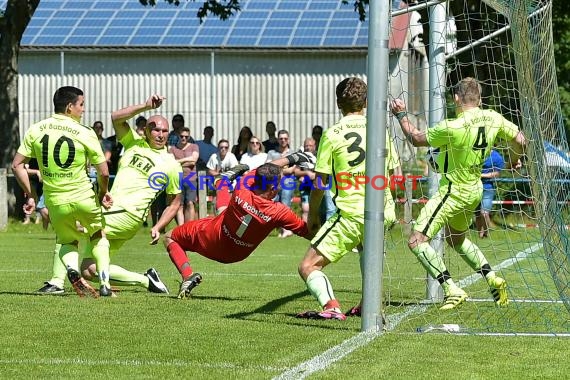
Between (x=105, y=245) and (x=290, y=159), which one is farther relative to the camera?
(x=105, y=245)

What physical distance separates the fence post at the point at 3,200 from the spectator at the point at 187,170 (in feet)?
12.9

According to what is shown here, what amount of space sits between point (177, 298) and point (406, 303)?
2.05 meters

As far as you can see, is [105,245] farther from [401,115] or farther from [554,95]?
[554,95]

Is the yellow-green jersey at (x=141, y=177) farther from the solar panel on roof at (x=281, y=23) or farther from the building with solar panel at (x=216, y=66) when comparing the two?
the solar panel on roof at (x=281, y=23)

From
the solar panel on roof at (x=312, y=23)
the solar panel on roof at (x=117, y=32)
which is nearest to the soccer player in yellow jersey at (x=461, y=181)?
the solar panel on roof at (x=312, y=23)

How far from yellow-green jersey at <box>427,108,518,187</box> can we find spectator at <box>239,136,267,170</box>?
35.9 ft

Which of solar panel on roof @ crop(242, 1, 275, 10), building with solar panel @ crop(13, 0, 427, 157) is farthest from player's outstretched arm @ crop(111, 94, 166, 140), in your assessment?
solar panel on roof @ crop(242, 1, 275, 10)

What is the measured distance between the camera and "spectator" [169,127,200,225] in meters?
21.2

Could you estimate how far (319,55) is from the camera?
33.8 m

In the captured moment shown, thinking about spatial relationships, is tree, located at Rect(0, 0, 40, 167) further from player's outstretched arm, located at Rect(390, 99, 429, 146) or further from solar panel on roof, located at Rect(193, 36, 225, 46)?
player's outstretched arm, located at Rect(390, 99, 429, 146)

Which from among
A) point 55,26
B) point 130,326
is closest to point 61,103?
point 130,326

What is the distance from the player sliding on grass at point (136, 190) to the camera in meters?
11.7

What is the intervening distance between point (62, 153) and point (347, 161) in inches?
110

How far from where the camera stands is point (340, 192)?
31.8ft
